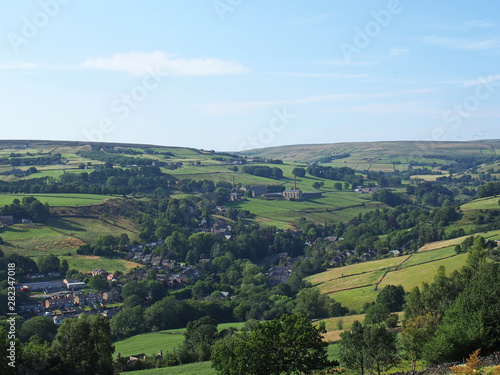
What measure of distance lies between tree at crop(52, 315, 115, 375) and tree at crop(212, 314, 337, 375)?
6.36 meters

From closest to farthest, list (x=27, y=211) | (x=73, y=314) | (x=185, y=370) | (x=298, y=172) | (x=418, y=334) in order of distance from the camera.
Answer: (x=418, y=334) < (x=185, y=370) < (x=73, y=314) < (x=27, y=211) < (x=298, y=172)

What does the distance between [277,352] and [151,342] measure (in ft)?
69.9

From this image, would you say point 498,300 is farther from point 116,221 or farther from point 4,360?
point 116,221

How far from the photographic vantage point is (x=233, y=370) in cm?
2306

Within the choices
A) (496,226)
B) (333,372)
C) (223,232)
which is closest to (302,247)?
(223,232)

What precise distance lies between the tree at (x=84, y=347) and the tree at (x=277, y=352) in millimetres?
6363

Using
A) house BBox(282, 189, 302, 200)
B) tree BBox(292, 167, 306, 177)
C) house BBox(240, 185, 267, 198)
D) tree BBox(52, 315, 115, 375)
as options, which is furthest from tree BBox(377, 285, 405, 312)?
tree BBox(292, 167, 306, 177)

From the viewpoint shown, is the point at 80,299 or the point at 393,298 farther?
the point at 80,299

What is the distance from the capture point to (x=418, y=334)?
2544cm

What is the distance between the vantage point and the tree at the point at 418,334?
83.3ft

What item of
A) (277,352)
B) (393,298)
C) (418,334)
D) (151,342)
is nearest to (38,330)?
(151,342)

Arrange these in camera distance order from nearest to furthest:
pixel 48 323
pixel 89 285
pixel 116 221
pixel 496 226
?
pixel 48 323 → pixel 89 285 → pixel 496 226 → pixel 116 221

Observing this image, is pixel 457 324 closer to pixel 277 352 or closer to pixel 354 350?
pixel 354 350

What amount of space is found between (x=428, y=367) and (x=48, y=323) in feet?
105
